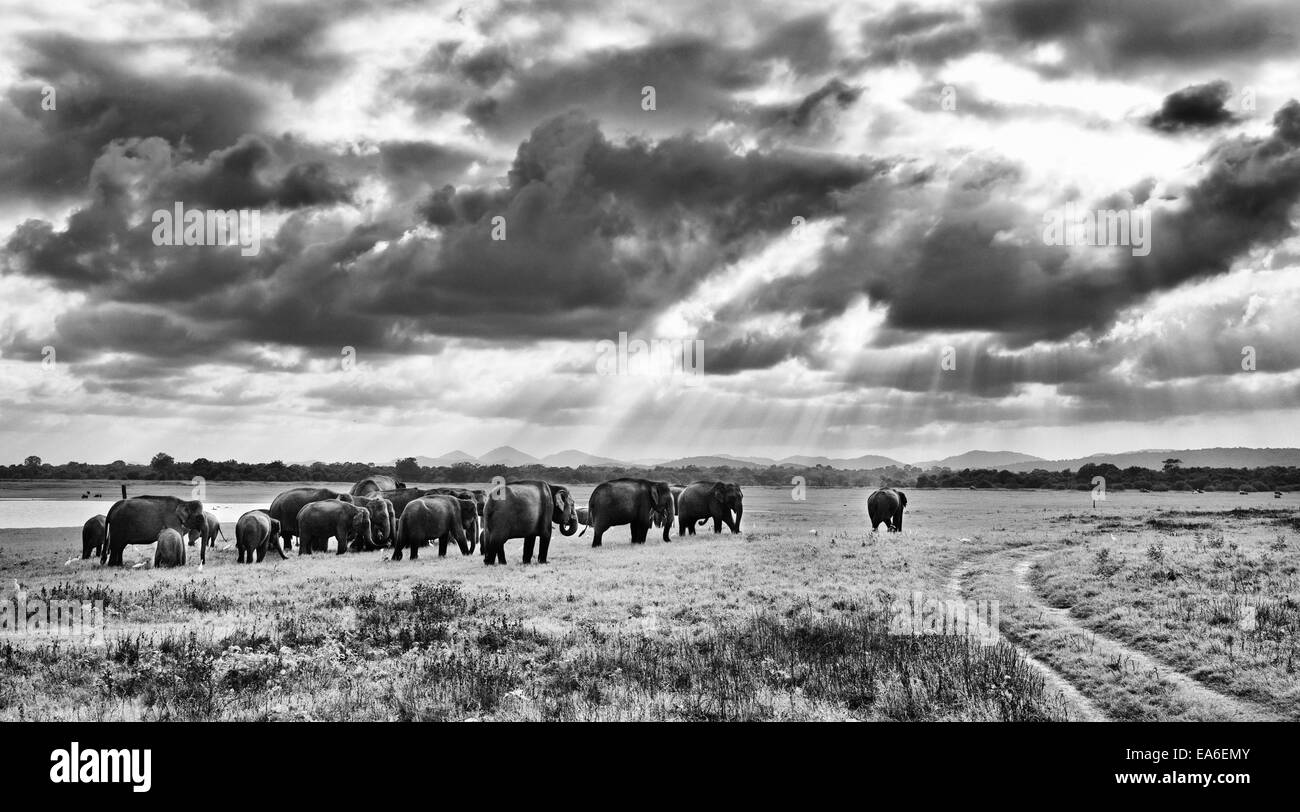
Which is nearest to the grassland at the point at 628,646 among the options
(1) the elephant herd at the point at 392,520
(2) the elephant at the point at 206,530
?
(1) the elephant herd at the point at 392,520

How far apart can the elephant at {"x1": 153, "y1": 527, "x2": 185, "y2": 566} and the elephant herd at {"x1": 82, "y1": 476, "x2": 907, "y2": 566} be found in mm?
36

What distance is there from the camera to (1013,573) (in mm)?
29969

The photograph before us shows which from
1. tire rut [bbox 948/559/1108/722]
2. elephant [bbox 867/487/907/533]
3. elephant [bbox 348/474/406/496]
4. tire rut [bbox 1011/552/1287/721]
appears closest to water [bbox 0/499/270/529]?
elephant [bbox 348/474/406/496]

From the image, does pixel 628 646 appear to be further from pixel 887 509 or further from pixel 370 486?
pixel 887 509

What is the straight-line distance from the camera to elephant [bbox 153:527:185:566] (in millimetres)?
29484

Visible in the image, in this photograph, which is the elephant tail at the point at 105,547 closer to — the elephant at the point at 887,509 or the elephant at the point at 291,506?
the elephant at the point at 291,506

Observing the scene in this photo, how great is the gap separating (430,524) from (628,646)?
20541mm

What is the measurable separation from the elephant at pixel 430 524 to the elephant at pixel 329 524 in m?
2.98

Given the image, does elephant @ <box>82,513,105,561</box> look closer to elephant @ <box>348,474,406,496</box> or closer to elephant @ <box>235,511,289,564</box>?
elephant @ <box>235,511,289,564</box>

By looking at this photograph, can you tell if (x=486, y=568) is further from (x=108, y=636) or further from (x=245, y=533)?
(x=108, y=636)

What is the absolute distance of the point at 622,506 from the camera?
36.9 meters

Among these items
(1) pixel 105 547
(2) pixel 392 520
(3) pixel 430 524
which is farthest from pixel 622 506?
(1) pixel 105 547
